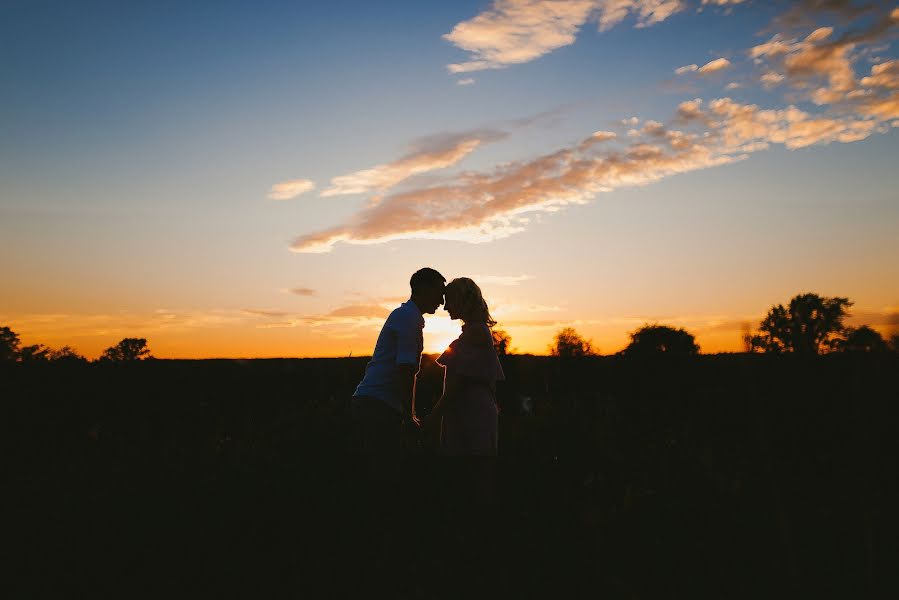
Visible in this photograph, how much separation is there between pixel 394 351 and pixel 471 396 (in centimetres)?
70

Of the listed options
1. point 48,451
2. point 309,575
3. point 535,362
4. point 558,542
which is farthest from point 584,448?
point 535,362

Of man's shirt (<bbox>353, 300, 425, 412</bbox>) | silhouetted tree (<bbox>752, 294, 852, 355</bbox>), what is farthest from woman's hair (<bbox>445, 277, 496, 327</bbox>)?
silhouetted tree (<bbox>752, 294, 852, 355</bbox>)

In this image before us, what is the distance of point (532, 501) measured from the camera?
5.73 m

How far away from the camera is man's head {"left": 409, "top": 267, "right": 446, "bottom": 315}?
485cm

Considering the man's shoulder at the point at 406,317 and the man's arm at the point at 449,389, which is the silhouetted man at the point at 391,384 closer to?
the man's shoulder at the point at 406,317

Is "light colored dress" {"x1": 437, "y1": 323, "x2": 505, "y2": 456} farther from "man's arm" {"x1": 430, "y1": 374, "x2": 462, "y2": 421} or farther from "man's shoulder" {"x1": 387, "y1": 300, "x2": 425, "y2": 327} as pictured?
"man's shoulder" {"x1": 387, "y1": 300, "x2": 425, "y2": 327}

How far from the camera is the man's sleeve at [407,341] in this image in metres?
4.68

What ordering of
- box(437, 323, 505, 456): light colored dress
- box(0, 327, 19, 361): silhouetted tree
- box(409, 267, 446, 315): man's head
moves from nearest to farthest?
box(437, 323, 505, 456): light colored dress → box(409, 267, 446, 315): man's head → box(0, 327, 19, 361): silhouetted tree

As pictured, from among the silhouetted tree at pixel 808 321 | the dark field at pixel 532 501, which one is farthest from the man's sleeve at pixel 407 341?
the silhouetted tree at pixel 808 321

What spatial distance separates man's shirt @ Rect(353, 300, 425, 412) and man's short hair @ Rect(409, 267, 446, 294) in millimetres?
140

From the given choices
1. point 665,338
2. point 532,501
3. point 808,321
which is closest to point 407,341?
point 532,501

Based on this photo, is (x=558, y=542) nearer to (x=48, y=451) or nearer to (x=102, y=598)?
(x=102, y=598)

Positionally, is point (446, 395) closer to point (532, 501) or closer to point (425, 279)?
point (425, 279)

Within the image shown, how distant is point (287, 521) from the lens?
5.21 m
